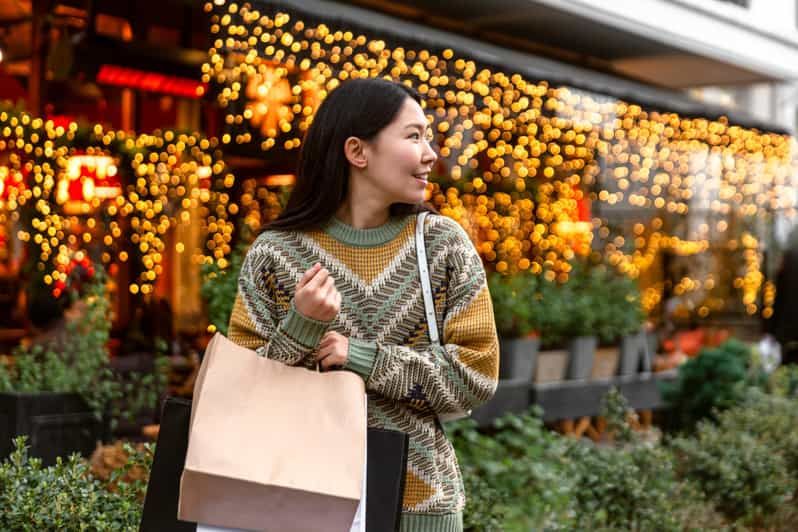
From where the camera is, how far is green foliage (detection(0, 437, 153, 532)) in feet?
10.9

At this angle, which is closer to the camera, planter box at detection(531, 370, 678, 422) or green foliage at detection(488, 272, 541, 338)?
green foliage at detection(488, 272, 541, 338)

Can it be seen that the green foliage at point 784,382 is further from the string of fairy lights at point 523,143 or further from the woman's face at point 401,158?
the woman's face at point 401,158

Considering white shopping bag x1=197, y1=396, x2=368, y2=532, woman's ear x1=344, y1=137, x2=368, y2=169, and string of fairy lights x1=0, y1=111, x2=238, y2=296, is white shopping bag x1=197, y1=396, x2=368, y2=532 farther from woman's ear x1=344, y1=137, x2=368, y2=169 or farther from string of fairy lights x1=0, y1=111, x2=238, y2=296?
string of fairy lights x1=0, y1=111, x2=238, y2=296

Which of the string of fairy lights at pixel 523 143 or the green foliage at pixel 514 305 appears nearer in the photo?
the string of fairy lights at pixel 523 143

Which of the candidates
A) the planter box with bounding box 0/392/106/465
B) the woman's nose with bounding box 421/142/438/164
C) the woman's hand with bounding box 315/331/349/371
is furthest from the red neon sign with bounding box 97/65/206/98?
the woman's hand with bounding box 315/331/349/371

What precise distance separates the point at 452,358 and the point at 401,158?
1.48 feet

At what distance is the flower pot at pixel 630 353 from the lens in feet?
34.9

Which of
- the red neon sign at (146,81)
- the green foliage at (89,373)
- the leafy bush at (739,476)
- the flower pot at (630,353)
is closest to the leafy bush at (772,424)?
the leafy bush at (739,476)

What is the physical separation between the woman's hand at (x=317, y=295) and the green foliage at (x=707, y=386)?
635cm

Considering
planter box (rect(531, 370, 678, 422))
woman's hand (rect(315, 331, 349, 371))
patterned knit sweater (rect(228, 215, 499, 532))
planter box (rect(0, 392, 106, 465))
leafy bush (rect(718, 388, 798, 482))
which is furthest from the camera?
planter box (rect(531, 370, 678, 422))

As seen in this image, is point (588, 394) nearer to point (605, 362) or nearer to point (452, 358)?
point (605, 362)

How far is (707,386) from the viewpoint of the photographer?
8375mm

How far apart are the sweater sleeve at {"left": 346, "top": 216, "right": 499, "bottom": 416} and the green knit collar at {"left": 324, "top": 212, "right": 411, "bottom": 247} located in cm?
14

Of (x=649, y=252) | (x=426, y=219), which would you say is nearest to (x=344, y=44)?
(x=426, y=219)
